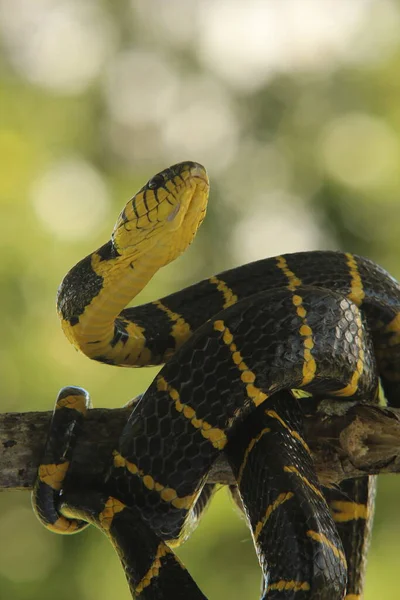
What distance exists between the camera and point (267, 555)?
205 cm

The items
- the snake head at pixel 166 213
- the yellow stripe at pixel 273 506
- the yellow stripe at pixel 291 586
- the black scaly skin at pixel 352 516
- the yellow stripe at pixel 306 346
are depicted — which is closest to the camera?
the yellow stripe at pixel 291 586

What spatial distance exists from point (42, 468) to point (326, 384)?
87cm

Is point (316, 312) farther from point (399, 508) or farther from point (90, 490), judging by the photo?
point (399, 508)

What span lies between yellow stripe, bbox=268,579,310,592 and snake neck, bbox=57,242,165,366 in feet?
3.17

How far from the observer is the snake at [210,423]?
79.7 inches

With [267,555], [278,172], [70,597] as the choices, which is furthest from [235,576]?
[267,555]

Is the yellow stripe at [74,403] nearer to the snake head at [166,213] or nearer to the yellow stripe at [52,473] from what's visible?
the yellow stripe at [52,473]

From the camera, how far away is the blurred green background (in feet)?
21.2

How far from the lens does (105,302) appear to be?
2.55 meters

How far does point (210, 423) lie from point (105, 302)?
0.65 metres

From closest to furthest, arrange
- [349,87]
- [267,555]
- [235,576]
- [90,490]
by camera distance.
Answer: [267,555], [90,490], [235,576], [349,87]

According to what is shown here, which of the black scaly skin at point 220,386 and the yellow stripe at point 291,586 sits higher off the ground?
the black scaly skin at point 220,386

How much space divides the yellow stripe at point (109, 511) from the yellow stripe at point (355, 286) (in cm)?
106

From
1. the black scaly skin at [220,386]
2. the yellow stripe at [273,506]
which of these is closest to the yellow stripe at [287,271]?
the black scaly skin at [220,386]
